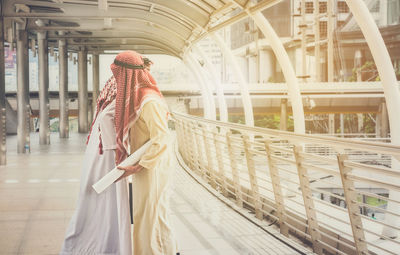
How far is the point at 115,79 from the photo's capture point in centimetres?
380

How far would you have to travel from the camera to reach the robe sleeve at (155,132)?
11.2 ft

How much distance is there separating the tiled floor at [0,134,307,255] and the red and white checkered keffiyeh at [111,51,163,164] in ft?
3.73

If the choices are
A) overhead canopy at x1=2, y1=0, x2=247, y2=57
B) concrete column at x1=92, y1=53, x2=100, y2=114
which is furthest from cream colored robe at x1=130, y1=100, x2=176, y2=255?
concrete column at x1=92, y1=53, x2=100, y2=114

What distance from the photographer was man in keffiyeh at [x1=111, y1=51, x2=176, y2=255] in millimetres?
3477

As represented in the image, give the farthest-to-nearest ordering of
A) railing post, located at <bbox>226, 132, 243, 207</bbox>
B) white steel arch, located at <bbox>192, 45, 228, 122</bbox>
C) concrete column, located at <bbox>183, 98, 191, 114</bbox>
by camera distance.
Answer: concrete column, located at <bbox>183, 98, 191, 114</bbox>
white steel arch, located at <bbox>192, 45, 228, 122</bbox>
railing post, located at <bbox>226, 132, 243, 207</bbox>

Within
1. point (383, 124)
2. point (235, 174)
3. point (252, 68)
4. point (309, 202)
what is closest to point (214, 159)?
point (235, 174)

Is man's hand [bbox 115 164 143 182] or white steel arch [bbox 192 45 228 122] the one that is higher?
white steel arch [bbox 192 45 228 122]

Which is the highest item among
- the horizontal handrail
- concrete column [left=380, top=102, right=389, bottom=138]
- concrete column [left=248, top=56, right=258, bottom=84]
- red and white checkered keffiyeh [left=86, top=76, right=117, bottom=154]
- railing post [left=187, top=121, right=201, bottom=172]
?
concrete column [left=248, top=56, right=258, bottom=84]

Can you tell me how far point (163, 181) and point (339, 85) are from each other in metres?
30.3

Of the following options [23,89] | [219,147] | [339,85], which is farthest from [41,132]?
[339,85]

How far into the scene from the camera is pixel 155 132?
3.44 m

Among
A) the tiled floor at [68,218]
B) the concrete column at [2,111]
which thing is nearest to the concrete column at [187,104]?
the concrete column at [2,111]

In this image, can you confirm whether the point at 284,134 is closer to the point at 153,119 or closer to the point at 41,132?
the point at 153,119

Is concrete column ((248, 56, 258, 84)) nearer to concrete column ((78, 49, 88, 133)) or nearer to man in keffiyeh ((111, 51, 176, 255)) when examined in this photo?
concrete column ((78, 49, 88, 133))
